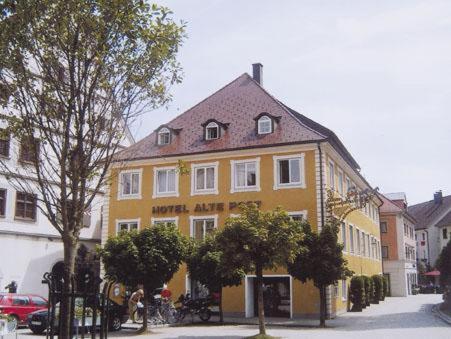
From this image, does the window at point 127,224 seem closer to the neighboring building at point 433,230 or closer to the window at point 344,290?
the window at point 344,290

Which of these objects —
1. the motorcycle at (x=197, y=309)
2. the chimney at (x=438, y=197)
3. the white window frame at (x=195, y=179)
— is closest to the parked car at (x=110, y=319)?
the motorcycle at (x=197, y=309)

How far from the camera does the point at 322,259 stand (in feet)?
77.6

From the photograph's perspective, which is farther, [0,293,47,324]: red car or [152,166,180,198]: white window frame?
[152,166,180,198]: white window frame

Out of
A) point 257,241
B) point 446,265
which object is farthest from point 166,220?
point 446,265

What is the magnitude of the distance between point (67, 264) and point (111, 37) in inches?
166

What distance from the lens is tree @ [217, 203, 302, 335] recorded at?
18938 mm

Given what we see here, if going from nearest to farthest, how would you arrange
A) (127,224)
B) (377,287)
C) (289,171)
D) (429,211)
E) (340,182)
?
(289,171) < (127,224) < (340,182) < (377,287) < (429,211)

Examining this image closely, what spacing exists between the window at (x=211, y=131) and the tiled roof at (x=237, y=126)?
378 mm

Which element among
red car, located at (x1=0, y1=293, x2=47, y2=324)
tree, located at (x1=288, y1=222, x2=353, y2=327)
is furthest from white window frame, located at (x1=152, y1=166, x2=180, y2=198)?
tree, located at (x1=288, y1=222, x2=353, y2=327)

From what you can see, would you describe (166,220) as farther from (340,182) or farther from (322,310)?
(322,310)

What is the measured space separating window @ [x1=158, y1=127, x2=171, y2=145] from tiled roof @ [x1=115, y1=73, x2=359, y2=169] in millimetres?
404

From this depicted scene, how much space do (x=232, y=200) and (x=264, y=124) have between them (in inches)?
183

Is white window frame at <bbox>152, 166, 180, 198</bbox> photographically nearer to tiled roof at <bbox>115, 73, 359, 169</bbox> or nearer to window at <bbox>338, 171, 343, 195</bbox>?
tiled roof at <bbox>115, 73, 359, 169</bbox>

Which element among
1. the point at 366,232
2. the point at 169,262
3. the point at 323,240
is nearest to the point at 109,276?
the point at 169,262
